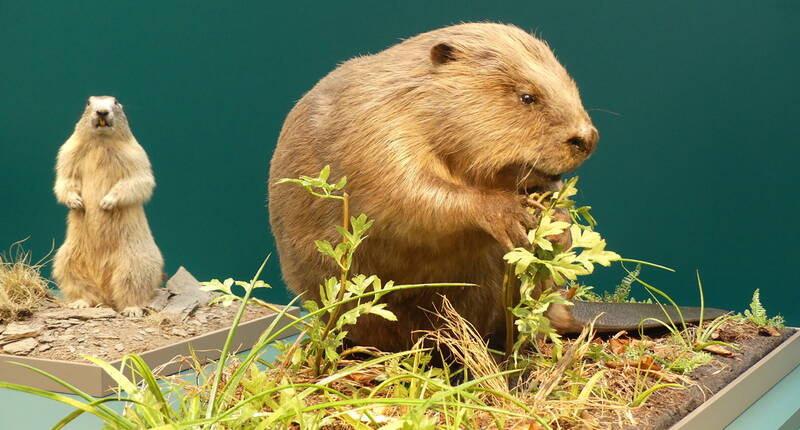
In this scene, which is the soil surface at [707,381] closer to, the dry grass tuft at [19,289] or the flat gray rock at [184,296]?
the flat gray rock at [184,296]

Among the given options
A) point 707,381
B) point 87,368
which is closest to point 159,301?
point 87,368

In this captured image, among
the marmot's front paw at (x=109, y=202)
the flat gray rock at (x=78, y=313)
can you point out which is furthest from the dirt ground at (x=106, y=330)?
the marmot's front paw at (x=109, y=202)

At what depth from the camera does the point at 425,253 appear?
2.32 m

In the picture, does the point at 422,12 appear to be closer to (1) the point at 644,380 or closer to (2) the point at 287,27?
(2) the point at 287,27

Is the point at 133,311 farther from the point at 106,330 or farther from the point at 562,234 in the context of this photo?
the point at 562,234

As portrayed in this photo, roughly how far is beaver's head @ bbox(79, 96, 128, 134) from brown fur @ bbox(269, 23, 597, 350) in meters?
2.04

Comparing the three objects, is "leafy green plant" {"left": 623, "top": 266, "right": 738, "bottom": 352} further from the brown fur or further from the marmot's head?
the marmot's head

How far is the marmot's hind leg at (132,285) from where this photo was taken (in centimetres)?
409

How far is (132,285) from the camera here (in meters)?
4.10

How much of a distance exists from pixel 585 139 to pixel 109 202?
2.71 metres

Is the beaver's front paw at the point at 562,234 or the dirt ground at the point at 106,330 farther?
the dirt ground at the point at 106,330

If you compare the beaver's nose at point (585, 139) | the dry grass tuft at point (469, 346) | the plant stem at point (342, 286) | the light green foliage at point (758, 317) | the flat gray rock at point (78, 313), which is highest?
the beaver's nose at point (585, 139)

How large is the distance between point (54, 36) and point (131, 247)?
165cm

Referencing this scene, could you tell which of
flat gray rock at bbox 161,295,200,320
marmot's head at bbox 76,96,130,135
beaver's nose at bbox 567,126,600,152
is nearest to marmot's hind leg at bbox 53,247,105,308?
flat gray rock at bbox 161,295,200,320
